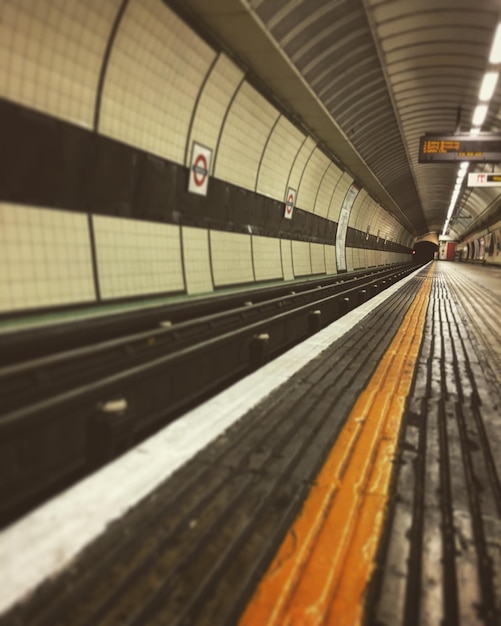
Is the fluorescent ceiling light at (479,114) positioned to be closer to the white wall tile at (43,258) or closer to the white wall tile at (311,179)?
the white wall tile at (311,179)

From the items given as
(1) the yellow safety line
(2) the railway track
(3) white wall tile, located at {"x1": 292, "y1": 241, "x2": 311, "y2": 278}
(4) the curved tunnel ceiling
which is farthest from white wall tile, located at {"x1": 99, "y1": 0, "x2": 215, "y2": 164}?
(3) white wall tile, located at {"x1": 292, "y1": 241, "x2": 311, "y2": 278}

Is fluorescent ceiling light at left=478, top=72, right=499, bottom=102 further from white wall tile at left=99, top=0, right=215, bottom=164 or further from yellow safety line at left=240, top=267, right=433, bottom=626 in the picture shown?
yellow safety line at left=240, top=267, right=433, bottom=626

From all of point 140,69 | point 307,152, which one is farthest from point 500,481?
point 307,152

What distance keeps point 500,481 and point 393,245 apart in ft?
110

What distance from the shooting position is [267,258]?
952 centimetres

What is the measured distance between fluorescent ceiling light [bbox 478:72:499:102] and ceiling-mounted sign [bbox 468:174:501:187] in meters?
7.94

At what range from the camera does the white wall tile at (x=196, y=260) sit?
6.34 m

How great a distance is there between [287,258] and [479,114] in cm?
541

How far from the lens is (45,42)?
3.64 metres

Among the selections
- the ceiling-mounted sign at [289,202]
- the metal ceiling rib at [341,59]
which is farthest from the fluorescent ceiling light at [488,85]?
the ceiling-mounted sign at [289,202]

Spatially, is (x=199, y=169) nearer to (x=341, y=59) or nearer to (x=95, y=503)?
(x=341, y=59)

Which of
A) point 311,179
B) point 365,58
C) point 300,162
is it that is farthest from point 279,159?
point 311,179

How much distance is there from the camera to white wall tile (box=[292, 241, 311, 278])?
37.4ft

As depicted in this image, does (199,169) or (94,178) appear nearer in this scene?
(94,178)
